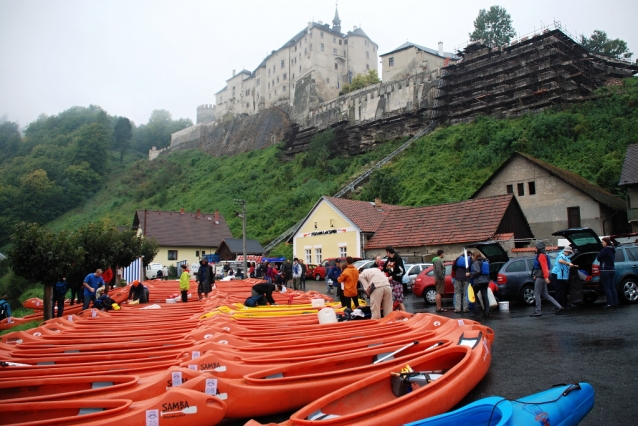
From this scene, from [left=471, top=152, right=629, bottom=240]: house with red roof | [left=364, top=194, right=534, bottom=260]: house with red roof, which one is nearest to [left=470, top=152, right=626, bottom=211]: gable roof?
[left=471, top=152, right=629, bottom=240]: house with red roof

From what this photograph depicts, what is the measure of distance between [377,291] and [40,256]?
11247 millimetres

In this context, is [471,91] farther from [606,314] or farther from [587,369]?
[587,369]

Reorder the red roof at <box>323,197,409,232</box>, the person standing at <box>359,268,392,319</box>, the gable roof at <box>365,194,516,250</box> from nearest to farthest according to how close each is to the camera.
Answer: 1. the person standing at <box>359,268,392,319</box>
2. the gable roof at <box>365,194,516,250</box>
3. the red roof at <box>323,197,409,232</box>

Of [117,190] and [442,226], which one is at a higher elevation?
[117,190]

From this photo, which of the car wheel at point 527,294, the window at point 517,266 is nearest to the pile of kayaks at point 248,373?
the window at point 517,266

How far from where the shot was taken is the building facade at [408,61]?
72.5 meters

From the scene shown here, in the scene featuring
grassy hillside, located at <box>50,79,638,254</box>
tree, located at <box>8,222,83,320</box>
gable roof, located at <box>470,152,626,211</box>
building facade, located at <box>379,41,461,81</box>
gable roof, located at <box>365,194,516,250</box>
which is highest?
building facade, located at <box>379,41,461,81</box>

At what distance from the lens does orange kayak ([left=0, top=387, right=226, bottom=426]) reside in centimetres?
442

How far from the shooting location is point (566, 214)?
2939cm

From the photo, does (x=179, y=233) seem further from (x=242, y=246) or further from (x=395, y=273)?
(x=395, y=273)

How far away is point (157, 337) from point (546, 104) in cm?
5078

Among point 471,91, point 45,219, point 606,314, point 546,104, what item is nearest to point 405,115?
point 471,91

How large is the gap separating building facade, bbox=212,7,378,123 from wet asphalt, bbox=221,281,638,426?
265 feet

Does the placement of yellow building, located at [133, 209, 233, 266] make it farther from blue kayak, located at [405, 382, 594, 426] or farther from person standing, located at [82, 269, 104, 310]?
blue kayak, located at [405, 382, 594, 426]
